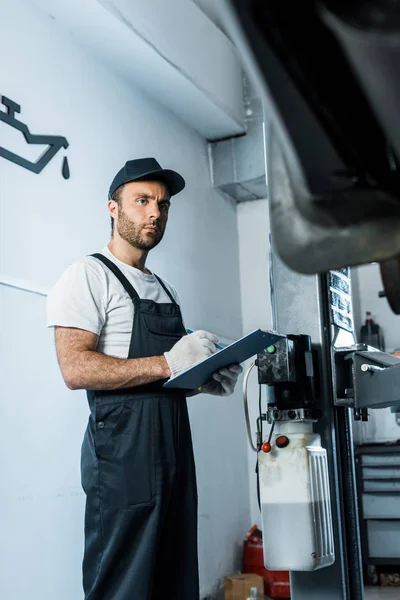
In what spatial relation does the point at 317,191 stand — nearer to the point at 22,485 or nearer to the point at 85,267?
the point at 85,267

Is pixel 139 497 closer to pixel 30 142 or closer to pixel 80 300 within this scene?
pixel 80 300

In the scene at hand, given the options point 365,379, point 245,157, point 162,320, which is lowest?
point 365,379

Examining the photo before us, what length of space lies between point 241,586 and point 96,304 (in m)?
2.40

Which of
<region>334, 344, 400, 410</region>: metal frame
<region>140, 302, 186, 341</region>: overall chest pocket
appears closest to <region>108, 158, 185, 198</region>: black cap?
<region>140, 302, 186, 341</region>: overall chest pocket

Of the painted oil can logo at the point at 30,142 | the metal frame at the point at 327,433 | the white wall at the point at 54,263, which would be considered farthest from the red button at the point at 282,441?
the painted oil can logo at the point at 30,142

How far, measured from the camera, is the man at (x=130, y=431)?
74.2 inches

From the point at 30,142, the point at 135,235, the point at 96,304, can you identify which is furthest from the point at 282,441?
the point at 30,142

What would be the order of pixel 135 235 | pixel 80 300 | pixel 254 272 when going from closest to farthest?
1. pixel 80 300
2. pixel 135 235
3. pixel 254 272

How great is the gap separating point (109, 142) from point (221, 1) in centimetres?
313

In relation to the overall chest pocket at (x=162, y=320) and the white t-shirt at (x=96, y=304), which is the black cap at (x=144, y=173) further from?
the overall chest pocket at (x=162, y=320)

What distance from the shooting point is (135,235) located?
224cm

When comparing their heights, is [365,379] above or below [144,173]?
below

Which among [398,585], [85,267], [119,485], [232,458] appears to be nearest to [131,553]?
[119,485]

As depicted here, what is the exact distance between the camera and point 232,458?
4426mm
